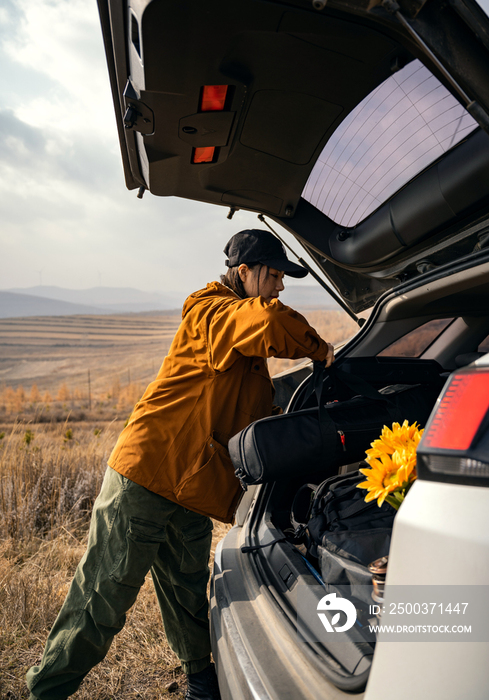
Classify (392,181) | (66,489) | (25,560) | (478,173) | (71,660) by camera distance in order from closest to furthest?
(478,173) < (71,660) < (392,181) < (25,560) < (66,489)

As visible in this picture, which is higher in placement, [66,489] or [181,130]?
[181,130]

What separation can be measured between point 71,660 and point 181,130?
1.99m

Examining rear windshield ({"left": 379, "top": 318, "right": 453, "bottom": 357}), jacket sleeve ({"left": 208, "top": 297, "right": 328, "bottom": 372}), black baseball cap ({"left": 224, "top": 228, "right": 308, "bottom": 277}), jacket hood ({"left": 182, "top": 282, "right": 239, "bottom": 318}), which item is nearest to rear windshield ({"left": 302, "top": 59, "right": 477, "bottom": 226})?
black baseball cap ({"left": 224, "top": 228, "right": 308, "bottom": 277})

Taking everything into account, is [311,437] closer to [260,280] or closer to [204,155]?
[260,280]

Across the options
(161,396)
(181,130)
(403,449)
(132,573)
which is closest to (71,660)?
(132,573)

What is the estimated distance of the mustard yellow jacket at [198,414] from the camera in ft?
5.71

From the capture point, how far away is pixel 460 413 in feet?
2.65

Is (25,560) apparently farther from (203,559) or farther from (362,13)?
(362,13)

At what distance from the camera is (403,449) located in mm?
1031

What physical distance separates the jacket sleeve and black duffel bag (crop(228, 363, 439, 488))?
17cm

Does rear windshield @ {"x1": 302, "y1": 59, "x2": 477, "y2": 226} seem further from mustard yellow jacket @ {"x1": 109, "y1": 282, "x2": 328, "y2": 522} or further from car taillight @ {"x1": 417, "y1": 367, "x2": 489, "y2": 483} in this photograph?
car taillight @ {"x1": 417, "y1": 367, "x2": 489, "y2": 483}

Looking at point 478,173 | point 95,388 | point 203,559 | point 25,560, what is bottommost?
point 95,388

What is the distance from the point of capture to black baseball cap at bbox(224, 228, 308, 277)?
6.23 ft

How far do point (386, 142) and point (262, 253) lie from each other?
0.66m
